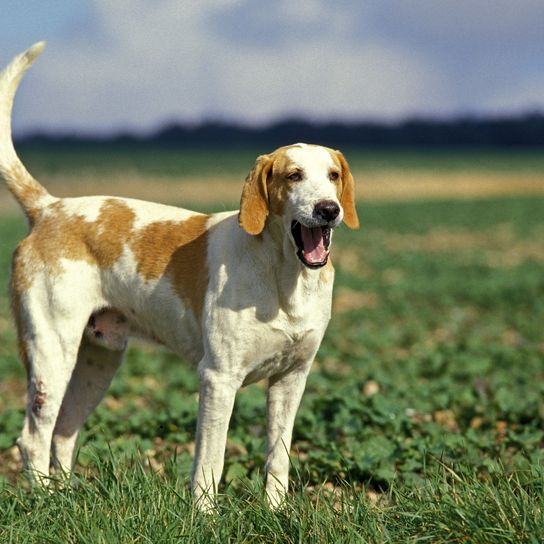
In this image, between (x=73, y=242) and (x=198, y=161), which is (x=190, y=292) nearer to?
(x=73, y=242)

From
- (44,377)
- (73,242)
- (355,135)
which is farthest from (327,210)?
(355,135)

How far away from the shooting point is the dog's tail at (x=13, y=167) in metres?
5.09

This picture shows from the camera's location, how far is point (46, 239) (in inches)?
188

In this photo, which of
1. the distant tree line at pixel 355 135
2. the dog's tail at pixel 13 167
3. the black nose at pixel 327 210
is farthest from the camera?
the distant tree line at pixel 355 135

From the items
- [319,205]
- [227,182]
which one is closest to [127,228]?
[319,205]

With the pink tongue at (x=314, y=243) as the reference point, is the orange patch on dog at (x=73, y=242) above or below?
below

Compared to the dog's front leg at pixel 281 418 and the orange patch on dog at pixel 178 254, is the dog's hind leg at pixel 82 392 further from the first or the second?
the dog's front leg at pixel 281 418

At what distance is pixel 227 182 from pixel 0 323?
66069mm

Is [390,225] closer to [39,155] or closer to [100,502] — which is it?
[100,502]

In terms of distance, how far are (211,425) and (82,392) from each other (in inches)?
49.3

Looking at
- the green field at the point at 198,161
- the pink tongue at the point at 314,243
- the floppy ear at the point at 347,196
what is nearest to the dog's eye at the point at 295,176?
the pink tongue at the point at 314,243

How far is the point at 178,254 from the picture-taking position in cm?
460

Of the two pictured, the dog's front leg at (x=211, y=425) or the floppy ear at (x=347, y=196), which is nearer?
the dog's front leg at (x=211, y=425)

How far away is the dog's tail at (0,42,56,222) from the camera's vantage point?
5.09 meters
